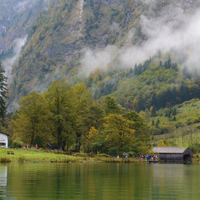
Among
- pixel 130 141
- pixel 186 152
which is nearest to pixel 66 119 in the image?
pixel 130 141

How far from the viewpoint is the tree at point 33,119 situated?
326 feet

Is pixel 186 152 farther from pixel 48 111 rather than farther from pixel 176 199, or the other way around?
pixel 176 199

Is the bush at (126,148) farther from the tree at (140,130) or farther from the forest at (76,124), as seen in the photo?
the tree at (140,130)

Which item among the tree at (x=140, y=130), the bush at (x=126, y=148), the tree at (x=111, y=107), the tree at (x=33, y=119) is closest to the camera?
the bush at (x=126, y=148)

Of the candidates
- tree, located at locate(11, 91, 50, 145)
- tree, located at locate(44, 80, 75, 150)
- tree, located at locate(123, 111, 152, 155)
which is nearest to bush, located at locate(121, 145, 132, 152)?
tree, located at locate(123, 111, 152, 155)

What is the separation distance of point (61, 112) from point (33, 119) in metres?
7.07

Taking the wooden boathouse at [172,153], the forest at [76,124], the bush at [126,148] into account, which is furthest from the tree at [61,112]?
the wooden boathouse at [172,153]

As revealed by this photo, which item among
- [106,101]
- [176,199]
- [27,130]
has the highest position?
[106,101]

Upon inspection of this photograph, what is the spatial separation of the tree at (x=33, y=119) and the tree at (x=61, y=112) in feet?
8.32

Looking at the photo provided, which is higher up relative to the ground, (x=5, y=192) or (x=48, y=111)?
(x=48, y=111)

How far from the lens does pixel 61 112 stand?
103062mm

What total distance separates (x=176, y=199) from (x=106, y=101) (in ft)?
283

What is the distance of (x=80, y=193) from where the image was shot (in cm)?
2717

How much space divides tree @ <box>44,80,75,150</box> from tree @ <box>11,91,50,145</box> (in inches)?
99.9
